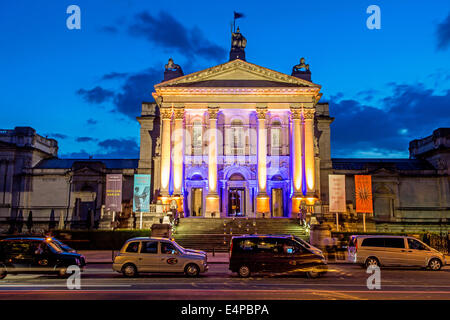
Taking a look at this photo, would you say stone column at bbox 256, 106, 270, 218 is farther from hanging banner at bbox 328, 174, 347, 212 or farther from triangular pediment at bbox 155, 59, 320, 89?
hanging banner at bbox 328, 174, 347, 212

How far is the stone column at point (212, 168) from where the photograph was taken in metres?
38.5

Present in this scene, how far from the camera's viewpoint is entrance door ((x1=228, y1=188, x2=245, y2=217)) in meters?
41.2

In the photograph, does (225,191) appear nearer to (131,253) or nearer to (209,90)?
(209,90)

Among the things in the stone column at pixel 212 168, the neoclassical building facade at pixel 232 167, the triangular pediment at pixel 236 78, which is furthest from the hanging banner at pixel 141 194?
the triangular pediment at pixel 236 78

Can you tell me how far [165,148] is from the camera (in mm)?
40875

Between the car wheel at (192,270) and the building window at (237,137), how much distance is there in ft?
84.3

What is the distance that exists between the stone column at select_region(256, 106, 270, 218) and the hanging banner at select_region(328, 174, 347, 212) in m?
7.97

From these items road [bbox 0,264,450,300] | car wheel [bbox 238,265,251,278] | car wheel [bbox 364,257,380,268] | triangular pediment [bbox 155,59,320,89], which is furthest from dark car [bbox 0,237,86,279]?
triangular pediment [bbox 155,59,320,89]

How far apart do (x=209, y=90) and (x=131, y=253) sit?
26.2 m

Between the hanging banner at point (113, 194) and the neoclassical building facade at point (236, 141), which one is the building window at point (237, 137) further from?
the hanging banner at point (113, 194)

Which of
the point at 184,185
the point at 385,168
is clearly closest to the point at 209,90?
the point at 184,185

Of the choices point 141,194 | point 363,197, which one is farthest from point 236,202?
point 363,197
